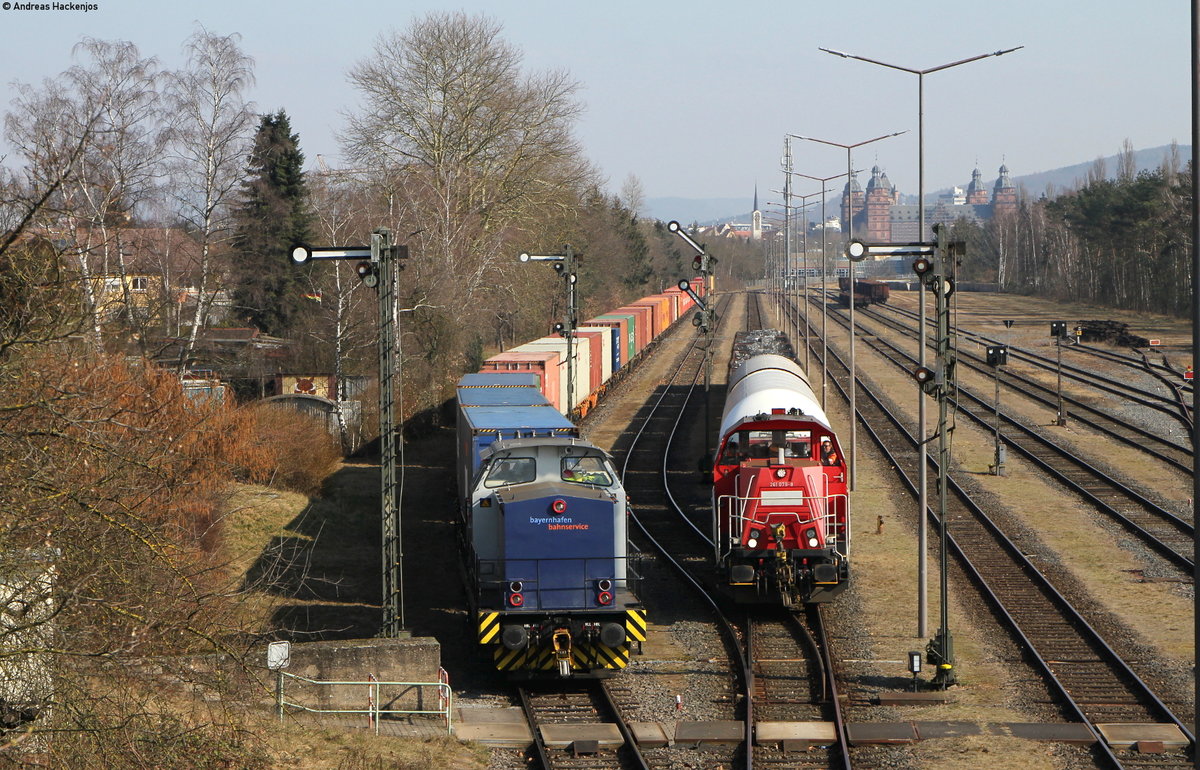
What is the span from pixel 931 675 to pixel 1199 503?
7.88 meters

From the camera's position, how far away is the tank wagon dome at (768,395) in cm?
2117

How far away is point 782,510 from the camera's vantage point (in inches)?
778

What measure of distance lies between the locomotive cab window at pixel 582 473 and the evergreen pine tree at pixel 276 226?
27580mm

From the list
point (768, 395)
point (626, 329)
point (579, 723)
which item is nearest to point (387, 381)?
point (579, 723)

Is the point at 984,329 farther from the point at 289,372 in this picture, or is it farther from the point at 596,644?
the point at 596,644

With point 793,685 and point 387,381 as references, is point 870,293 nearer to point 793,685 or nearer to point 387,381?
point 793,685

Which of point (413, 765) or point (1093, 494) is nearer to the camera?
point (413, 765)

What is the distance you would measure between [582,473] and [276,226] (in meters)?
35.5

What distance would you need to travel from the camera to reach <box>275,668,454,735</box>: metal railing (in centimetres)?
1551

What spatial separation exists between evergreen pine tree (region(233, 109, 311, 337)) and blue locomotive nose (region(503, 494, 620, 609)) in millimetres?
28163

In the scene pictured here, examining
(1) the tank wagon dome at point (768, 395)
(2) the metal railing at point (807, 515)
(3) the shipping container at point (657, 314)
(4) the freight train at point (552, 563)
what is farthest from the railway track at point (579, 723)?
(3) the shipping container at point (657, 314)

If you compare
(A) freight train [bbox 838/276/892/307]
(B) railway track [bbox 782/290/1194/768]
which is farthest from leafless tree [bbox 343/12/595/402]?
(A) freight train [bbox 838/276/892/307]

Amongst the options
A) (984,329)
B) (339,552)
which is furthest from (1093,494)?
(984,329)

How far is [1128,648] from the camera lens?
1870 cm
